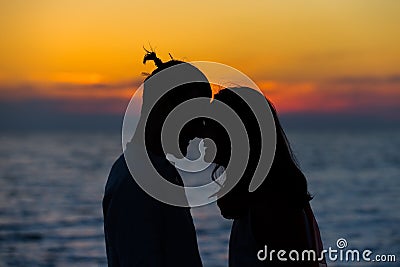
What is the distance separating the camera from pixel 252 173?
3170 millimetres

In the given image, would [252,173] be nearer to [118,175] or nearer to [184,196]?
[184,196]

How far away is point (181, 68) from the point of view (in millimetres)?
3322

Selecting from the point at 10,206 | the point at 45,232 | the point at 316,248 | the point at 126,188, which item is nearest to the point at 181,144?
the point at 126,188

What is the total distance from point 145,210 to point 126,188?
13cm

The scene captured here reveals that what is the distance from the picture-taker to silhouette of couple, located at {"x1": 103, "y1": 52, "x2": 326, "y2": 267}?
3.16 meters

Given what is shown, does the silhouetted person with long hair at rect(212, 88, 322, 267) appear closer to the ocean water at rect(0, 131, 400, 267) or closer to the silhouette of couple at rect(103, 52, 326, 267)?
the silhouette of couple at rect(103, 52, 326, 267)

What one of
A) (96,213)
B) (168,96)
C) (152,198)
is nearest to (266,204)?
(152,198)

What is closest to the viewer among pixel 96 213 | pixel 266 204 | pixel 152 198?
pixel 266 204

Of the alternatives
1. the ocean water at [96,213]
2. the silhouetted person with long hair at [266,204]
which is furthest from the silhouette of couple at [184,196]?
the ocean water at [96,213]

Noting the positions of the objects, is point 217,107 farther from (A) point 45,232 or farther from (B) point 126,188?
(A) point 45,232

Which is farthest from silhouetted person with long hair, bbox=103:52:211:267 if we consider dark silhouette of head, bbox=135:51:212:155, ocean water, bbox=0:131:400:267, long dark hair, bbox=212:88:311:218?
ocean water, bbox=0:131:400:267

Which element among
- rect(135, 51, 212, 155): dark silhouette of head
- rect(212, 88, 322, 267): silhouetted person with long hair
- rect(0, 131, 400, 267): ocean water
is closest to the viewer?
rect(212, 88, 322, 267): silhouetted person with long hair

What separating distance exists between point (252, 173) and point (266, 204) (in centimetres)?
14

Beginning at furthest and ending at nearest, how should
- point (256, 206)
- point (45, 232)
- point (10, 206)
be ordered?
1. point (10, 206)
2. point (45, 232)
3. point (256, 206)
